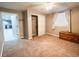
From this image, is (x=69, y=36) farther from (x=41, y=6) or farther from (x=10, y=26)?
(x=10, y=26)

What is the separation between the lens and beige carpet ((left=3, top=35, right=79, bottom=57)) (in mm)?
1702

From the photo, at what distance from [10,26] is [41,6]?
712 millimetres

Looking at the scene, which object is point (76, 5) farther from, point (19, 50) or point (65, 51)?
point (19, 50)

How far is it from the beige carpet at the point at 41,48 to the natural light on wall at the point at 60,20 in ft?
1.01

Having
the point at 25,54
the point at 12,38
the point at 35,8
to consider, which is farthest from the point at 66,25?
the point at 12,38

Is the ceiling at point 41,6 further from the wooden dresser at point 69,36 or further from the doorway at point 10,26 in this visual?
the wooden dresser at point 69,36

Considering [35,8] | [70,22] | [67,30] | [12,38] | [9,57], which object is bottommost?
[9,57]

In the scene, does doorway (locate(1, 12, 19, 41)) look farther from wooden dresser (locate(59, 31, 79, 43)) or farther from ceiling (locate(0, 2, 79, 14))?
wooden dresser (locate(59, 31, 79, 43))

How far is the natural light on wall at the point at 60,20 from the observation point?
1758 mm

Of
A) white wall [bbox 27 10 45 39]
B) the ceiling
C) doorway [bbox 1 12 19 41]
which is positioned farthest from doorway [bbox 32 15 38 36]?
doorway [bbox 1 12 19 41]

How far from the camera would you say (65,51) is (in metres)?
1.75

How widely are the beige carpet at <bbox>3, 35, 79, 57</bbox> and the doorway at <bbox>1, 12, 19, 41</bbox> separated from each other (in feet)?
0.43

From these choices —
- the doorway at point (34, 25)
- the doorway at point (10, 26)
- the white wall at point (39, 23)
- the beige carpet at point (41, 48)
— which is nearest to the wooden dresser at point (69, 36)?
the beige carpet at point (41, 48)

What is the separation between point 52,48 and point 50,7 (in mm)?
824
